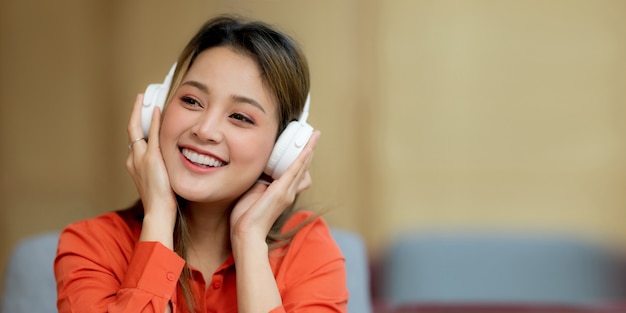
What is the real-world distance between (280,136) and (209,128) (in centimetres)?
16

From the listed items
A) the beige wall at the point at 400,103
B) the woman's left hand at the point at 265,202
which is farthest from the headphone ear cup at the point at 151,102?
the beige wall at the point at 400,103

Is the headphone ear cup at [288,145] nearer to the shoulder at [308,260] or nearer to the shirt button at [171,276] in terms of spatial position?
the shoulder at [308,260]

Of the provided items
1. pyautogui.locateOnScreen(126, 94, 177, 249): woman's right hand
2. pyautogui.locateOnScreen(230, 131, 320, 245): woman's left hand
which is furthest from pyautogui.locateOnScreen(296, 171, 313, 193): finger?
pyautogui.locateOnScreen(126, 94, 177, 249): woman's right hand

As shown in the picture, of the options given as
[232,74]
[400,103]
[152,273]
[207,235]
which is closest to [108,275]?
[152,273]

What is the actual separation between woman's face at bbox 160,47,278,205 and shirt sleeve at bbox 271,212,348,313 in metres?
0.18

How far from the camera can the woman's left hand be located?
4.53ft

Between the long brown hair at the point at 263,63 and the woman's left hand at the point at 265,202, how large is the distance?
90mm

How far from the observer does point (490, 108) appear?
10.1 ft

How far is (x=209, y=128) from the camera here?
4.30 feet

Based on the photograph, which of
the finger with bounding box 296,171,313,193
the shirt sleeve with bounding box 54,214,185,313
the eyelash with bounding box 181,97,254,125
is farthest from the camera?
the finger with bounding box 296,171,313,193

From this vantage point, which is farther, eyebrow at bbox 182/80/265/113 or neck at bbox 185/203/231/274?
neck at bbox 185/203/231/274

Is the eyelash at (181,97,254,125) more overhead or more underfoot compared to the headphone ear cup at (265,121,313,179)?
more overhead

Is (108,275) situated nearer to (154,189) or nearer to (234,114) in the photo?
(154,189)

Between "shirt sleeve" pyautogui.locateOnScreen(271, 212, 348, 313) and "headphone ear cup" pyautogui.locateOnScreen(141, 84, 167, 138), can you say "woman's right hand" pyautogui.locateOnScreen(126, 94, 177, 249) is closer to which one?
"headphone ear cup" pyautogui.locateOnScreen(141, 84, 167, 138)
